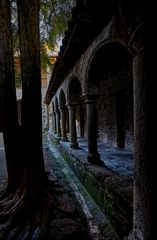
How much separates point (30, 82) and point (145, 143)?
3.03 m

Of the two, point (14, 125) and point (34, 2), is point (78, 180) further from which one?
point (34, 2)

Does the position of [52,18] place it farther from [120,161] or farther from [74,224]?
[74,224]

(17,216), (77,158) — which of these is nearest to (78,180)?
(77,158)

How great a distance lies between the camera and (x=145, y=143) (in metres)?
2.38

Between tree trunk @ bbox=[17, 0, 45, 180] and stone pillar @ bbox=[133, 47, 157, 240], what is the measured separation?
273 cm

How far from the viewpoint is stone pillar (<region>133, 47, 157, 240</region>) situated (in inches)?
90.8

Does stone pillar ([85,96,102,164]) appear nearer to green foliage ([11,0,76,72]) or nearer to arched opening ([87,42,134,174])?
arched opening ([87,42,134,174])

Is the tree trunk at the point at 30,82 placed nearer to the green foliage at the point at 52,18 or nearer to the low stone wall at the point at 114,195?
the low stone wall at the point at 114,195

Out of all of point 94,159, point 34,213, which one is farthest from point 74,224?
point 94,159

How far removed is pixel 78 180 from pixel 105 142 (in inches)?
142

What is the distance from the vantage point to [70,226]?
13.4ft

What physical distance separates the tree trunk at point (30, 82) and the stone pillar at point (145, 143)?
8.95ft

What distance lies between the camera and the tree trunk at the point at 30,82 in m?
4.71

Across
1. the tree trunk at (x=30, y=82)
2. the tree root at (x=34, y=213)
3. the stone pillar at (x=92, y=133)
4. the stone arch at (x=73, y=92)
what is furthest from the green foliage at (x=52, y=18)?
the tree root at (x=34, y=213)
